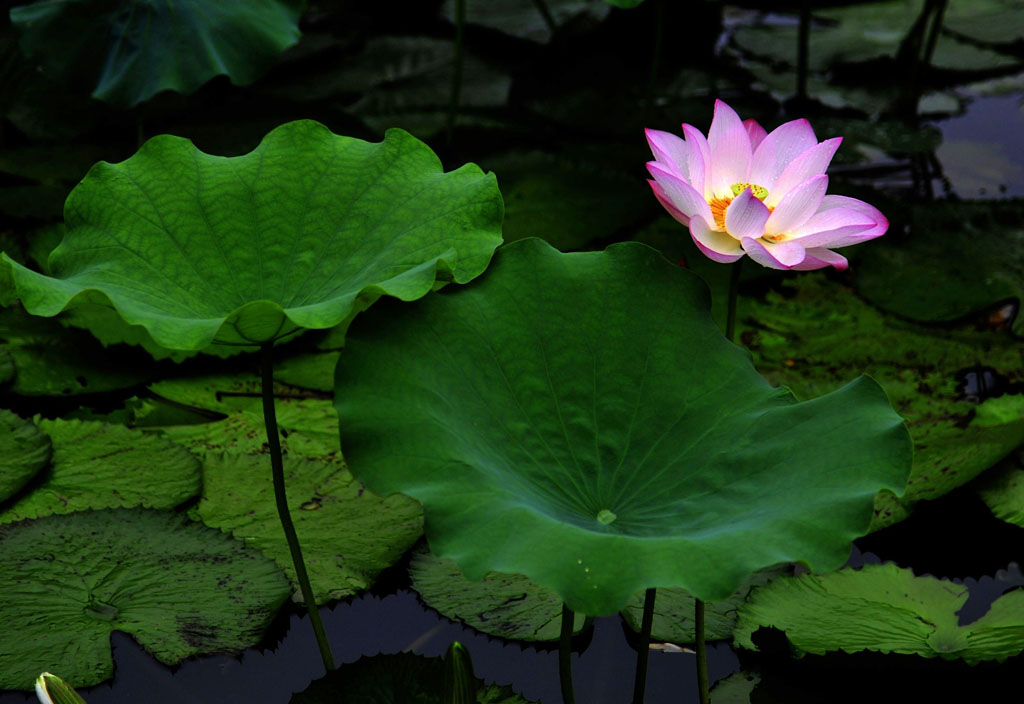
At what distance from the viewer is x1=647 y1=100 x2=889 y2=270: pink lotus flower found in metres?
1.14

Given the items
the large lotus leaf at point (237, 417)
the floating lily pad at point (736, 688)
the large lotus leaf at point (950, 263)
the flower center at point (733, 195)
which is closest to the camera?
the flower center at point (733, 195)

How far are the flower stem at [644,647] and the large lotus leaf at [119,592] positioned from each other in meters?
0.56

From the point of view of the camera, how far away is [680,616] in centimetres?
149

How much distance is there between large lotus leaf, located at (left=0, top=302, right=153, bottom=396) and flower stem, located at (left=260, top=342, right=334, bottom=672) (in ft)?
2.74

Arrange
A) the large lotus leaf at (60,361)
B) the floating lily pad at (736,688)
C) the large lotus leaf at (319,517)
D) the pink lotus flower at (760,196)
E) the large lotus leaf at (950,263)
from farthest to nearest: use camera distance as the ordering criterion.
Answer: the large lotus leaf at (950,263) < the large lotus leaf at (60,361) < the large lotus leaf at (319,517) < the floating lily pad at (736,688) < the pink lotus flower at (760,196)

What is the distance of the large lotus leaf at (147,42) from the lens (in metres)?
2.31

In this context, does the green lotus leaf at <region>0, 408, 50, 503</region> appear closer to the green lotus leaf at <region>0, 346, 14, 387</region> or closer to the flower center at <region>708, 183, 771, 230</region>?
the green lotus leaf at <region>0, 346, 14, 387</region>

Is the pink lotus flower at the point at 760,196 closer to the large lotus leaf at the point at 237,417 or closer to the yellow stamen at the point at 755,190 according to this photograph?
the yellow stamen at the point at 755,190

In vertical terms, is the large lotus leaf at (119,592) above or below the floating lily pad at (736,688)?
above

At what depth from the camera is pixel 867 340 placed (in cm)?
219

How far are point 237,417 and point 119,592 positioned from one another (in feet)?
1.70

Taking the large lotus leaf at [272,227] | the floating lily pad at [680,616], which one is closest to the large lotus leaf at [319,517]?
the floating lily pad at [680,616]

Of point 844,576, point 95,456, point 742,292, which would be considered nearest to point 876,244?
point 742,292

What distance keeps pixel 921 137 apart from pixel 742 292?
3.42 feet
